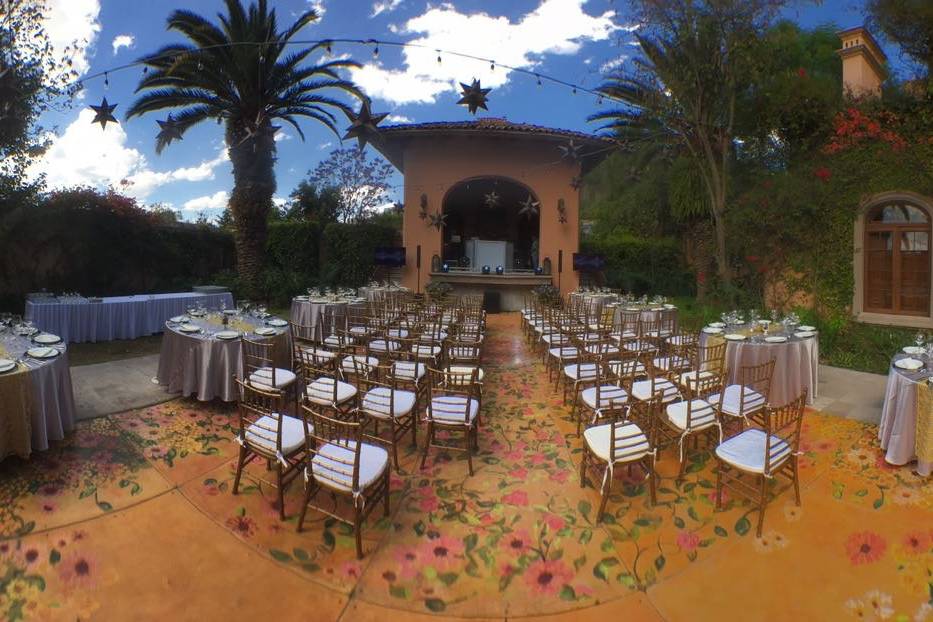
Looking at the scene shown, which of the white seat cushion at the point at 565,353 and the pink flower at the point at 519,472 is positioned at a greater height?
the white seat cushion at the point at 565,353

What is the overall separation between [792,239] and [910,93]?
134 inches

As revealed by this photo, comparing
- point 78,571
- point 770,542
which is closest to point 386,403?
point 78,571

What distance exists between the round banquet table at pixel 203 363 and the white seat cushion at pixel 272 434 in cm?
185

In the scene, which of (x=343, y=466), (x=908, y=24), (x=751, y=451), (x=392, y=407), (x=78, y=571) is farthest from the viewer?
(x=908, y=24)

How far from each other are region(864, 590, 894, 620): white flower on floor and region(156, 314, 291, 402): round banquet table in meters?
5.60

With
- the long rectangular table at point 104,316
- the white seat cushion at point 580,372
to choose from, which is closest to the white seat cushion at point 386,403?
the white seat cushion at point 580,372

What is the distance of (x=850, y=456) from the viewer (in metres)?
4.31

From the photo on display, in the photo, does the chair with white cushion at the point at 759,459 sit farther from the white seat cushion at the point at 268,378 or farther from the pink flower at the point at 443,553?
the white seat cushion at the point at 268,378

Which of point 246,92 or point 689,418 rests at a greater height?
point 246,92

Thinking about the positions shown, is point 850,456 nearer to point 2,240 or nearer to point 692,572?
point 692,572

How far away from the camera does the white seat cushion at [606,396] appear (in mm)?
4465

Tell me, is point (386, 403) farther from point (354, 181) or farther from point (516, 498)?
point (354, 181)

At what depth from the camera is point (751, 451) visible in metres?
3.49

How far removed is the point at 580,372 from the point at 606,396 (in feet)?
2.78
